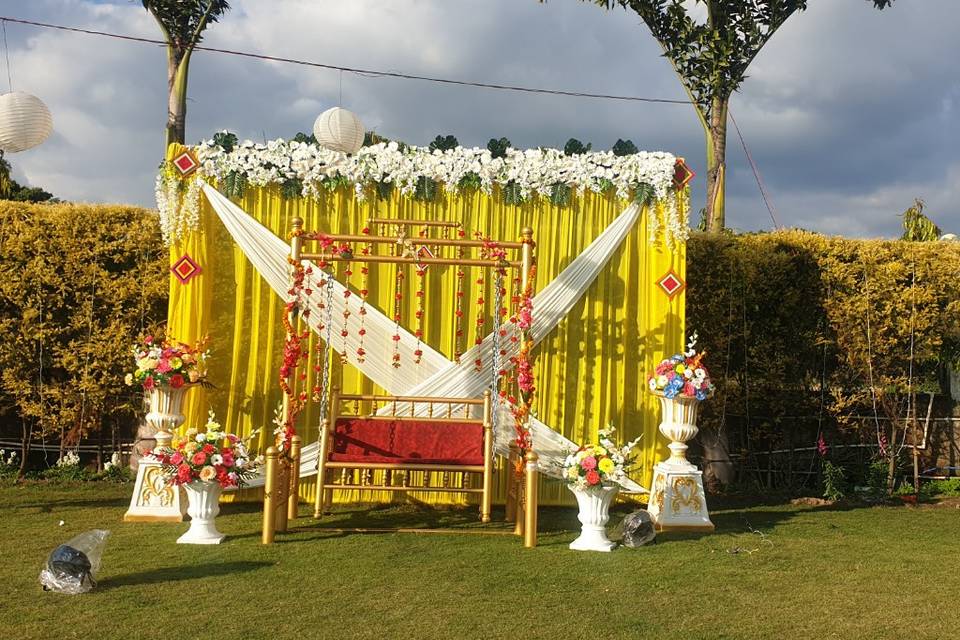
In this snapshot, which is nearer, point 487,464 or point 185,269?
point 487,464

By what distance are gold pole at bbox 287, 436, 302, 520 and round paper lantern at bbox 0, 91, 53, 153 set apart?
300cm

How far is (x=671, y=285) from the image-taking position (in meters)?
6.75

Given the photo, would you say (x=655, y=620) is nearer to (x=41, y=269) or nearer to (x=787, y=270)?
(x=787, y=270)

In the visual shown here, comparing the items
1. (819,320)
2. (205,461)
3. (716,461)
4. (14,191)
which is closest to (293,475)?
(205,461)

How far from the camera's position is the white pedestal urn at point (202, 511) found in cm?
529

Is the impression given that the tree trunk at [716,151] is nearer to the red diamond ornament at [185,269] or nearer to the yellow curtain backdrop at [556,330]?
the yellow curtain backdrop at [556,330]

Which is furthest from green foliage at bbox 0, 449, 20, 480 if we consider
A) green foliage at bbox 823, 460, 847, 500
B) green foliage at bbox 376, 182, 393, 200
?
green foliage at bbox 823, 460, 847, 500

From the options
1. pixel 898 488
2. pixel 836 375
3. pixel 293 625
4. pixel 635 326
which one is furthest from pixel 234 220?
pixel 898 488

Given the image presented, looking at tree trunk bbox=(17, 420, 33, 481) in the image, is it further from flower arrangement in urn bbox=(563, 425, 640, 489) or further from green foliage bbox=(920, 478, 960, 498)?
green foliage bbox=(920, 478, 960, 498)

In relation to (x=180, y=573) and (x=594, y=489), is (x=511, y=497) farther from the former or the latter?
(x=180, y=573)

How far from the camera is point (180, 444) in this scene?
545 centimetres

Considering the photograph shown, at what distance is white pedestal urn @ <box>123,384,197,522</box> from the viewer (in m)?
5.95

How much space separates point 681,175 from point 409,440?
314cm

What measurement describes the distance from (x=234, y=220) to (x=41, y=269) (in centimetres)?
201
